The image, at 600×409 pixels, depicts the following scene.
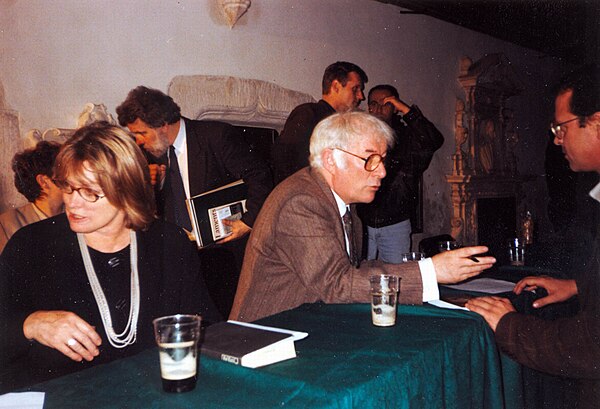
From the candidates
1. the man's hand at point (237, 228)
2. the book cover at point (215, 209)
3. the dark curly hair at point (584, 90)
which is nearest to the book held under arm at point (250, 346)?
the dark curly hair at point (584, 90)

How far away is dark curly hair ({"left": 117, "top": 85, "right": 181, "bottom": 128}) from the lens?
146 inches

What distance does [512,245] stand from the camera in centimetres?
297

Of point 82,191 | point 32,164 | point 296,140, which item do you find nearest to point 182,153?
point 296,140

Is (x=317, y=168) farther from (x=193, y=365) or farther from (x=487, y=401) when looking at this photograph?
(x=193, y=365)

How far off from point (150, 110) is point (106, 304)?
2.18 meters

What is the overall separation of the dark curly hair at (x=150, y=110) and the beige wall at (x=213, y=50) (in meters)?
0.17

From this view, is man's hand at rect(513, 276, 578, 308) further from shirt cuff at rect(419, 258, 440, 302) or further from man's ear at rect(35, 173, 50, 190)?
man's ear at rect(35, 173, 50, 190)

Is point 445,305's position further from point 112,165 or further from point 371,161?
point 112,165

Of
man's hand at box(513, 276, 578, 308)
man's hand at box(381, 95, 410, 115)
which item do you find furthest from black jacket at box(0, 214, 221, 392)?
man's hand at box(381, 95, 410, 115)

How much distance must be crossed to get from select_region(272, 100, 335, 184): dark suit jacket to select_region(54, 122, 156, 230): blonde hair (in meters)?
1.92

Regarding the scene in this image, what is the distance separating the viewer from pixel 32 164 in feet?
11.0

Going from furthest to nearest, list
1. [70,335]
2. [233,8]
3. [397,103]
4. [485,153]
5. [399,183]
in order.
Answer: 1. [485,153]
2. [397,103]
3. [399,183]
4. [233,8]
5. [70,335]

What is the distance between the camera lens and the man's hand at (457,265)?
1.85 metres

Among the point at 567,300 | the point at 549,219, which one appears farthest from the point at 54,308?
the point at 549,219
